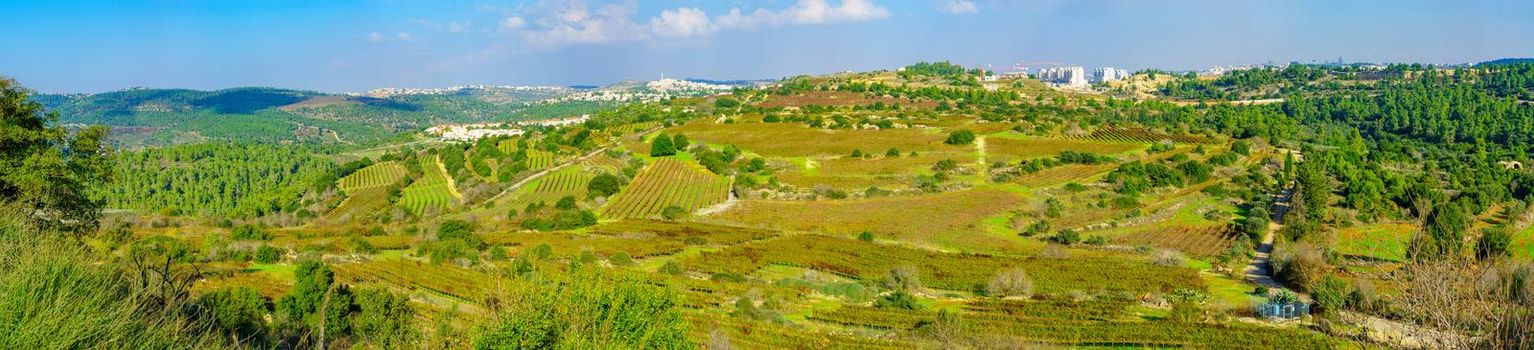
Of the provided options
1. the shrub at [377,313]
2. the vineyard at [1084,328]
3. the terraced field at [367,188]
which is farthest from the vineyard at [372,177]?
the vineyard at [1084,328]

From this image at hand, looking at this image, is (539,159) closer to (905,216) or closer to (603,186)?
(603,186)

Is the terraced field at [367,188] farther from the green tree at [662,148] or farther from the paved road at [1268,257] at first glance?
the paved road at [1268,257]

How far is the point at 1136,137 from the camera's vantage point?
73.1 m

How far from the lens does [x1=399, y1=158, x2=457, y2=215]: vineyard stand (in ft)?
172

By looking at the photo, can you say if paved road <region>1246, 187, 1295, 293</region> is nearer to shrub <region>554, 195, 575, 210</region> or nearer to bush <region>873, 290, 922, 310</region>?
bush <region>873, 290, 922, 310</region>

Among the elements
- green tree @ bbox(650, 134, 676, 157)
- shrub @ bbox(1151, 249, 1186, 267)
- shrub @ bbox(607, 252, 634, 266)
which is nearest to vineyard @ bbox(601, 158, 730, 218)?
green tree @ bbox(650, 134, 676, 157)

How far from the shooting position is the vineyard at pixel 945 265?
1076 inches

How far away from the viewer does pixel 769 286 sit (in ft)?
88.4

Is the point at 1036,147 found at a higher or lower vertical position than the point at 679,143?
lower

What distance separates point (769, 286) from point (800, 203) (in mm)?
20698

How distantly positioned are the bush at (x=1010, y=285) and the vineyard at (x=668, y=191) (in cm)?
2143

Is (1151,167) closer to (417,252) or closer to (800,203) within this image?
(800,203)

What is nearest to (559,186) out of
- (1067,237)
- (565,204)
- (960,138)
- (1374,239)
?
(565,204)

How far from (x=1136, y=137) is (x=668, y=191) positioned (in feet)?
149
